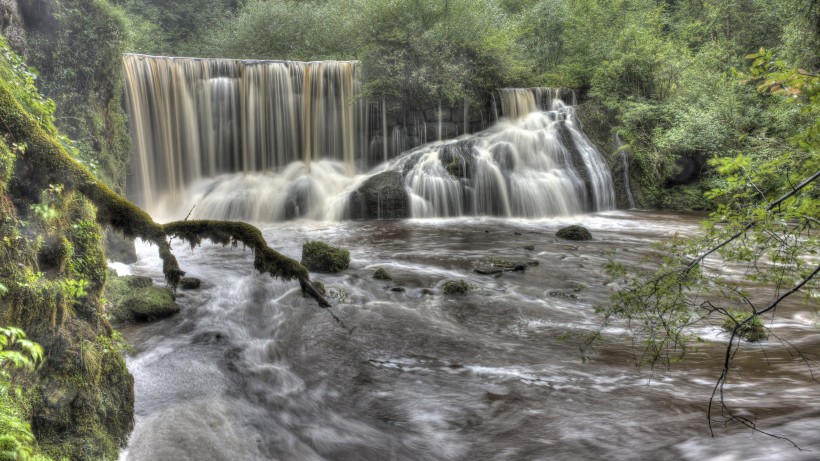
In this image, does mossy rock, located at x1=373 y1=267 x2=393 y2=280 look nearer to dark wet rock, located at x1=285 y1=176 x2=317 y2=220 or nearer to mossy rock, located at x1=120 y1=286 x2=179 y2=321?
mossy rock, located at x1=120 y1=286 x2=179 y2=321

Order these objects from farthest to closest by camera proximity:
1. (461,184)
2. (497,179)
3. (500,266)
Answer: (497,179)
(461,184)
(500,266)

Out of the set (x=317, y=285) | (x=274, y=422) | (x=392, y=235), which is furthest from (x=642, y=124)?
(x=274, y=422)

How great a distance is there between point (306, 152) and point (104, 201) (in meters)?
15.6

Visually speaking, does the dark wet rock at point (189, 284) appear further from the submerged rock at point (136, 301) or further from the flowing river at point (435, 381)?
the submerged rock at point (136, 301)

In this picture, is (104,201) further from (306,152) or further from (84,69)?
(306,152)

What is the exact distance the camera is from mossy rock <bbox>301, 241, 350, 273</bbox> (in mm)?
9602

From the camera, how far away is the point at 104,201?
392 centimetres

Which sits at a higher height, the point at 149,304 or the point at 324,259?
the point at 324,259

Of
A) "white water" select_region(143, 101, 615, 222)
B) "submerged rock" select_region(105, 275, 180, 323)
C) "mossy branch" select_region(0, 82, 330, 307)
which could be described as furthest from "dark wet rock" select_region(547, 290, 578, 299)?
"white water" select_region(143, 101, 615, 222)

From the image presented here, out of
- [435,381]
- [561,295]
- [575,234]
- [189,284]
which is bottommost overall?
[435,381]

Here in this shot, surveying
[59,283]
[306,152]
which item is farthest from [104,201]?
[306,152]

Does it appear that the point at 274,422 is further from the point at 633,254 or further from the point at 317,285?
the point at 633,254

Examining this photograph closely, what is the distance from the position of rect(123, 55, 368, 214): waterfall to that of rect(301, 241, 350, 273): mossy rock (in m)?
9.01

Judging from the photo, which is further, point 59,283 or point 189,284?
point 189,284
